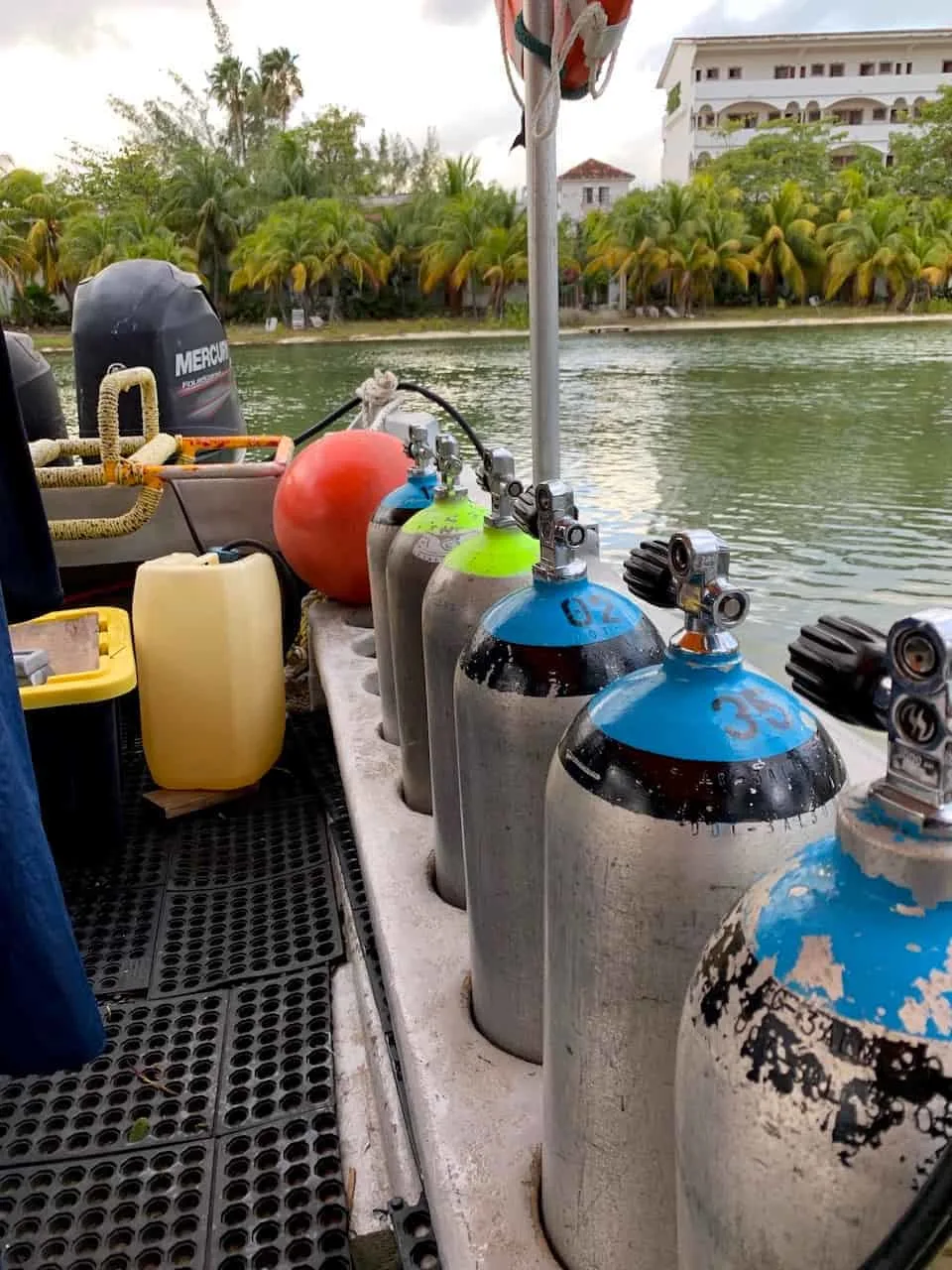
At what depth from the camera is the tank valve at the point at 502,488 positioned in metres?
1.48

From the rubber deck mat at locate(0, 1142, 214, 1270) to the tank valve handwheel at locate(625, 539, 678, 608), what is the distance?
1149mm

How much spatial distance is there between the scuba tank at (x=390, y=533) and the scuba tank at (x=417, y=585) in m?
0.19

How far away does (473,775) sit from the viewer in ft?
4.09

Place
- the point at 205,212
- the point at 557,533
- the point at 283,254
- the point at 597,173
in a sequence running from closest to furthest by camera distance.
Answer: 1. the point at 557,533
2. the point at 283,254
3. the point at 205,212
4. the point at 597,173

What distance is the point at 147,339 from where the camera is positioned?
14.5ft

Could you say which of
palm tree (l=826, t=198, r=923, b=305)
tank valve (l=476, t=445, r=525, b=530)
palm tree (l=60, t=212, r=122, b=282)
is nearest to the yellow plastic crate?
tank valve (l=476, t=445, r=525, b=530)

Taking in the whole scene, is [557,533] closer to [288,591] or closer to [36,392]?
[288,591]

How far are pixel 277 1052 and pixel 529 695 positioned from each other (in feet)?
3.65

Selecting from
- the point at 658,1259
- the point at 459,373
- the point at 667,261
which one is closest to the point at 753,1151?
the point at 658,1259

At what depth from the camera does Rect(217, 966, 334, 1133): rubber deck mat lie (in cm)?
180

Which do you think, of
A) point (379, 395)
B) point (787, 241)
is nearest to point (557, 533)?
point (379, 395)

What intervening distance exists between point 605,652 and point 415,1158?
88cm

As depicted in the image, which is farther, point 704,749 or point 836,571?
point 836,571

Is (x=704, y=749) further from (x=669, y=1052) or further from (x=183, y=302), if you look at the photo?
(x=183, y=302)
